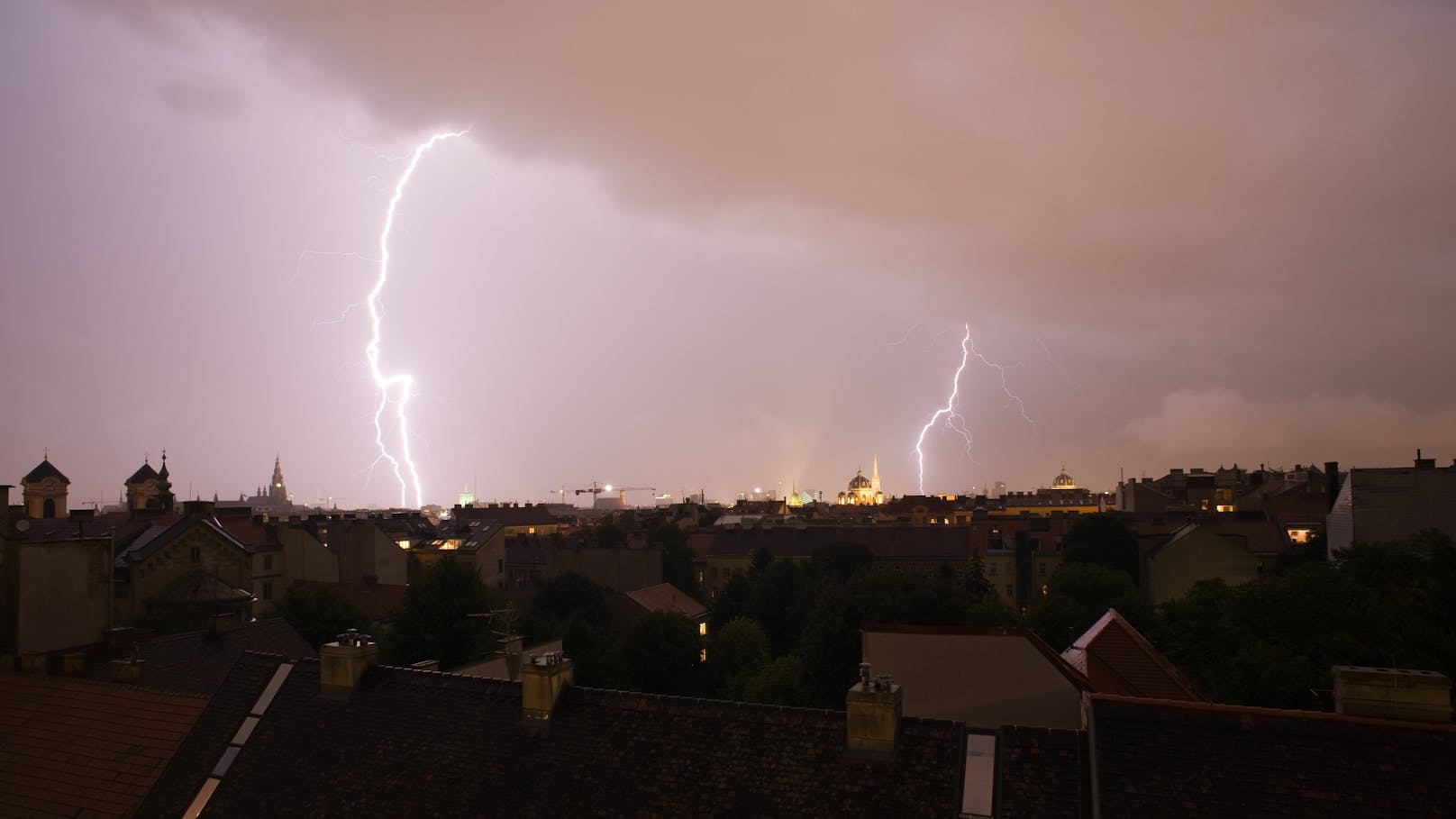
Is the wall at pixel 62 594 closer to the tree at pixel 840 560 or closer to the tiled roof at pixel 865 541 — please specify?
the tree at pixel 840 560

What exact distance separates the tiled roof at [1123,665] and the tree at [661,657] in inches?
1043

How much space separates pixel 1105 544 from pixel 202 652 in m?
66.3

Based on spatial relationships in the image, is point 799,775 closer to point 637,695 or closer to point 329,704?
point 637,695

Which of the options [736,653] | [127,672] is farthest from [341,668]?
[736,653]

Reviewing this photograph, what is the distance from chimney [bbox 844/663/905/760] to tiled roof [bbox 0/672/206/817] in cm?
1308

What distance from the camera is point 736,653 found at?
189 feet

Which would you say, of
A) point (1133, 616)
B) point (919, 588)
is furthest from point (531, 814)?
point (1133, 616)

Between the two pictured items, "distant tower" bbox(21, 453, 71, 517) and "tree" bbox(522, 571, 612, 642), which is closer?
"tree" bbox(522, 571, 612, 642)

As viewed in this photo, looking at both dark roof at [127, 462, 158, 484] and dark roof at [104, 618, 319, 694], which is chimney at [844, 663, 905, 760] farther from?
dark roof at [127, 462, 158, 484]

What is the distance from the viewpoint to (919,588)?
148 ft

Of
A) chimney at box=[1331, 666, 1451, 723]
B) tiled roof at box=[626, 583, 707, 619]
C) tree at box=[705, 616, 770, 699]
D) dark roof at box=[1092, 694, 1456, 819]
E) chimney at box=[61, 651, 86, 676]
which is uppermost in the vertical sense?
chimney at box=[1331, 666, 1451, 723]

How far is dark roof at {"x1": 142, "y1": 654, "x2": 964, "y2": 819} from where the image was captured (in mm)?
13281

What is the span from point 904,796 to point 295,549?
6215 cm

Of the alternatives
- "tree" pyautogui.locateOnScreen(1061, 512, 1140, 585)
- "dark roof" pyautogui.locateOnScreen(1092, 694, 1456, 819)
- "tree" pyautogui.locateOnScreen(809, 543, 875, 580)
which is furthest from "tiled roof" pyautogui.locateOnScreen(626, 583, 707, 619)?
"dark roof" pyautogui.locateOnScreen(1092, 694, 1456, 819)
